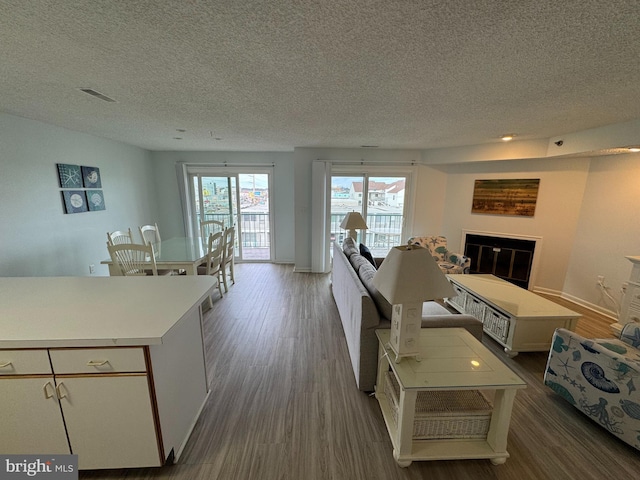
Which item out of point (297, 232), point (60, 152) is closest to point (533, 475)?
point (297, 232)

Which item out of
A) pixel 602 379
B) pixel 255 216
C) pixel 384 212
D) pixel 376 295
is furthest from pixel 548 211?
A: pixel 255 216

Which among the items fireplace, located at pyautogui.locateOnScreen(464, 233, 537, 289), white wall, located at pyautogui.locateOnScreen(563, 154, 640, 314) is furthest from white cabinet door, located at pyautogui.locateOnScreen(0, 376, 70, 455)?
white wall, located at pyautogui.locateOnScreen(563, 154, 640, 314)

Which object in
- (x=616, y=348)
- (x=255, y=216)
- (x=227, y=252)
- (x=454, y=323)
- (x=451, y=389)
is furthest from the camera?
(x=255, y=216)

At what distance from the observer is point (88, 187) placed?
363 cm

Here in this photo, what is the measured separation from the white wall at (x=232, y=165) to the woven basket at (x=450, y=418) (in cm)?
418

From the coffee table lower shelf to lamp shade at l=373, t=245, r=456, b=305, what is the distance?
0.87m

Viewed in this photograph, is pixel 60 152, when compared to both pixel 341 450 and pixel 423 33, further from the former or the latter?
pixel 341 450

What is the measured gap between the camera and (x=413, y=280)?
1362 mm

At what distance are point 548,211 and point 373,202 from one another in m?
2.69

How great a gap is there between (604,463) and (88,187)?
587 centimetres

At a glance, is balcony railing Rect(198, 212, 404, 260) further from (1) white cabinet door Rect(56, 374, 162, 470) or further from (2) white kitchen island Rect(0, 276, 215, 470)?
(1) white cabinet door Rect(56, 374, 162, 470)

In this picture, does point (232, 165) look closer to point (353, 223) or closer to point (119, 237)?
point (119, 237)

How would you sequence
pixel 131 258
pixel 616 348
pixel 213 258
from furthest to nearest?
pixel 213 258
pixel 131 258
pixel 616 348

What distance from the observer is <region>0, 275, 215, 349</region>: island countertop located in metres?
1.13
